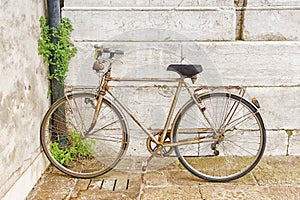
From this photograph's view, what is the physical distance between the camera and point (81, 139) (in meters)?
4.95

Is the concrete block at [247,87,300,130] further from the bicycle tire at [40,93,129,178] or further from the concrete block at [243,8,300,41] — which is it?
the bicycle tire at [40,93,129,178]

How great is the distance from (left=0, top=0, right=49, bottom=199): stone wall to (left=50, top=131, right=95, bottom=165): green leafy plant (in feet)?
0.61

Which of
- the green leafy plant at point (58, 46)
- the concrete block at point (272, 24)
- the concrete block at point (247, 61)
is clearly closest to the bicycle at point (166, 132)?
the concrete block at point (247, 61)

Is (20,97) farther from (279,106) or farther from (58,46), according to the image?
(279,106)

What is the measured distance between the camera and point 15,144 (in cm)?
410

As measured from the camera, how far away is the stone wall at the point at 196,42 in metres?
5.00

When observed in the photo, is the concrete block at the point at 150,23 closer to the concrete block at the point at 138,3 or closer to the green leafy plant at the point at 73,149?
the concrete block at the point at 138,3

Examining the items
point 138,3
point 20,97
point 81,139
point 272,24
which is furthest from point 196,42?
point 20,97

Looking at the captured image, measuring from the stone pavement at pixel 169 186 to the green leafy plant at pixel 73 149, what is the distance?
19 centimetres

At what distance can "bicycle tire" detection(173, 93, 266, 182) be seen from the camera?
485cm

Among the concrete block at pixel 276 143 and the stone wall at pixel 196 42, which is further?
the concrete block at pixel 276 143

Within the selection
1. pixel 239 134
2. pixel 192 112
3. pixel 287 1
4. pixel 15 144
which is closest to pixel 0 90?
pixel 15 144

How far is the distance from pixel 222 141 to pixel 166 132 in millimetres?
739

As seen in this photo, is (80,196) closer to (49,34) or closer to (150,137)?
(150,137)
